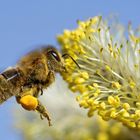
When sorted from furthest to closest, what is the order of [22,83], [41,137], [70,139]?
[41,137]
[70,139]
[22,83]

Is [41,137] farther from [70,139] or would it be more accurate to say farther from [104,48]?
[104,48]

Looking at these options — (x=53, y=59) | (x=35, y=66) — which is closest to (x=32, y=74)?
(x=35, y=66)

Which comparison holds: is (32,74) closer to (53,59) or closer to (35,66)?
(35,66)

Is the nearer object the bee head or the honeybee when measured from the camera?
the honeybee

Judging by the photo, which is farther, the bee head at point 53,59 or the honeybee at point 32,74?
the bee head at point 53,59

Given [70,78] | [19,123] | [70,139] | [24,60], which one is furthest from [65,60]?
[19,123]
